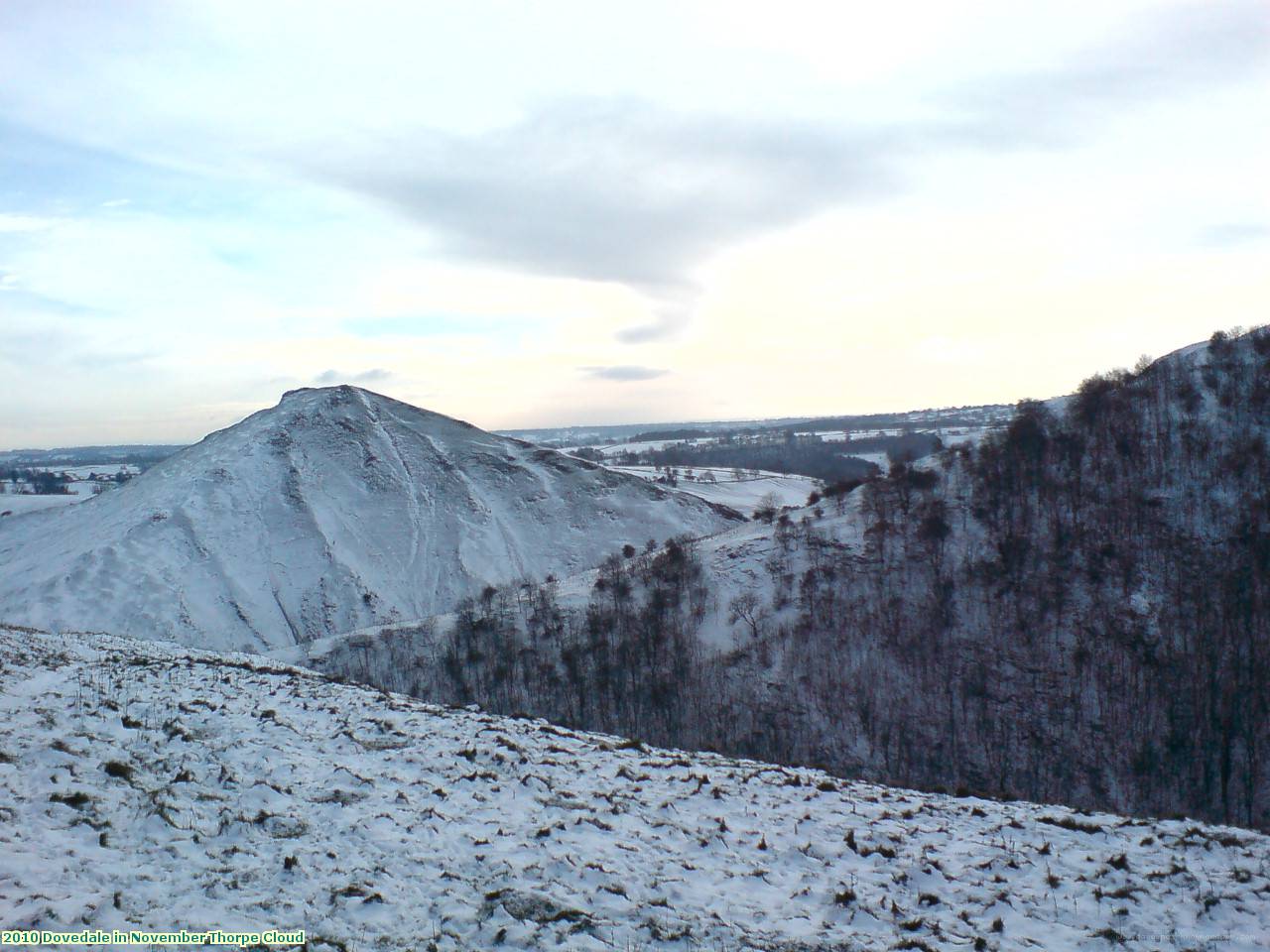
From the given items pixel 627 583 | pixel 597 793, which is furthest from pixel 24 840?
pixel 627 583

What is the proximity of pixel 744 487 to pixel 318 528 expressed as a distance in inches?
2771

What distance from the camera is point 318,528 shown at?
238 ft

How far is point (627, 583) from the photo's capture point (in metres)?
53.8

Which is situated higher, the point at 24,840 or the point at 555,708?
the point at 24,840

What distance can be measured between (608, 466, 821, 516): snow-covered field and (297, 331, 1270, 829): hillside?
49.6 meters

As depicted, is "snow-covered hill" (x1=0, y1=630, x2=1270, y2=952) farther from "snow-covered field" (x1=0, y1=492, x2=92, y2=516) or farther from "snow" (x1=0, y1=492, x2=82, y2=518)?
"snow-covered field" (x1=0, y1=492, x2=92, y2=516)

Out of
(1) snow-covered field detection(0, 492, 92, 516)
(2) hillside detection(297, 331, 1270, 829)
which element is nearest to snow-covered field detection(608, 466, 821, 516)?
(2) hillside detection(297, 331, 1270, 829)

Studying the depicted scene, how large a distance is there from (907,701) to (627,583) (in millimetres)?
19962

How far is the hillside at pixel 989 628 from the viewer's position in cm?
3803

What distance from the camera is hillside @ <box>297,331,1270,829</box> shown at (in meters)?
38.0

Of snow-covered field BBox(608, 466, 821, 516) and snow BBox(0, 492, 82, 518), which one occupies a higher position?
snow BBox(0, 492, 82, 518)

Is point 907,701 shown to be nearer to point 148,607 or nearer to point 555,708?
point 555,708

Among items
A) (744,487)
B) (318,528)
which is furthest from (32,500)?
(744,487)

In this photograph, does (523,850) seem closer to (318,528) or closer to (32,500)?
(318,528)
